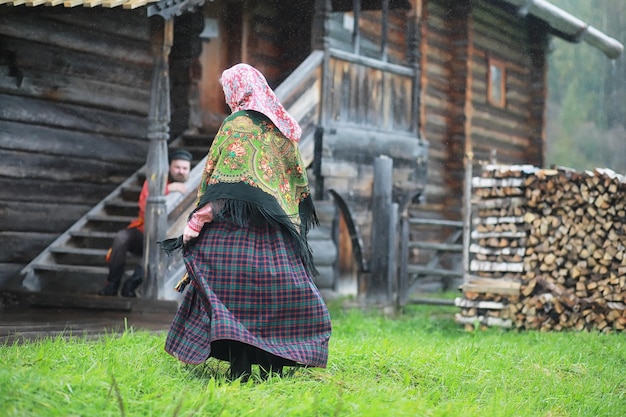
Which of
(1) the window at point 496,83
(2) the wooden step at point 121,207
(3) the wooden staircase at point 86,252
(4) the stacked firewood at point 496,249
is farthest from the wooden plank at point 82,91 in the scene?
(1) the window at point 496,83

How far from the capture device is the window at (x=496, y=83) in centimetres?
1569

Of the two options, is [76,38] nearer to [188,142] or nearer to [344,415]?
[188,142]

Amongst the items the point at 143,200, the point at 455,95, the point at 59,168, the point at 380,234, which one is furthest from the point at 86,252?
the point at 455,95

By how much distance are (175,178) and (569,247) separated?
3.95m

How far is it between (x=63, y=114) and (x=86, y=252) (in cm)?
157

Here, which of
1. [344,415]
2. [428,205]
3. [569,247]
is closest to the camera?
[344,415]

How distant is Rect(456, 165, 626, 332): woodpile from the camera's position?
8.76 m

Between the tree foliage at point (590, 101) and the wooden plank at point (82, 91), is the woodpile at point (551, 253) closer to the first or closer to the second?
the wooden plank at point (82, 91)

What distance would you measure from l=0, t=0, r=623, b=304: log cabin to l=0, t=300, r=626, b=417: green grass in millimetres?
2972

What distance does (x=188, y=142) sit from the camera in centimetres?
1070

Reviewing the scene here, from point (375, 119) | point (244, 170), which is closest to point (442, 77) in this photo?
point (375, 119)

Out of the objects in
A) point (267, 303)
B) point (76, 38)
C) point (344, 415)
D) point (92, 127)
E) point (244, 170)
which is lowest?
point (344, 415)

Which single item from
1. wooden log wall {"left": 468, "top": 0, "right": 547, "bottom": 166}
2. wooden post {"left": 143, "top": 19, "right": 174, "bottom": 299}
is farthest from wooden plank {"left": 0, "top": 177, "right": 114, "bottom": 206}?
wooden log wall {"left": 468, "top": 0, "right": 547, "bottom": 166}

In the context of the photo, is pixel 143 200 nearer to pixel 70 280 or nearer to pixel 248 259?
pixel 70 280
